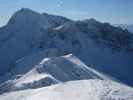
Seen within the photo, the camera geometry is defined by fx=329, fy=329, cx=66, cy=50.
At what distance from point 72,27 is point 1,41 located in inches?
1438

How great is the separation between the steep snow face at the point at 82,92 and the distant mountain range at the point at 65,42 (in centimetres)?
9443

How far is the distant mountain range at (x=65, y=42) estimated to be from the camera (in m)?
136

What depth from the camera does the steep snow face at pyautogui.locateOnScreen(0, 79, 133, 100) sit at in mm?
24705

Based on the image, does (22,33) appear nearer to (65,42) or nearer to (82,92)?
(65,42)

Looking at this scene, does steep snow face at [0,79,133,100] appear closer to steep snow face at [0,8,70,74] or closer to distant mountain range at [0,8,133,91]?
distant mountain range at [0,8,133,91]

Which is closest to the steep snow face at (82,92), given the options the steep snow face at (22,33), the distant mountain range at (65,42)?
the distant mountain range at (65,42)

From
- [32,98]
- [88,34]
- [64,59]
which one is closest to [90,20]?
[88,34]

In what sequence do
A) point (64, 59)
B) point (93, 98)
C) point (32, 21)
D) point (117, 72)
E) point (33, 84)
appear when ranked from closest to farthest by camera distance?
point (93, 98)
point (33, 84)
point (64, 59)
point (117, 72)
point (32, 21)

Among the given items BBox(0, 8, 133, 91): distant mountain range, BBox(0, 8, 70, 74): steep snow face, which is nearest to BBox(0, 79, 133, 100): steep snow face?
BBox(0, 8, 133, 91): distant mountain range

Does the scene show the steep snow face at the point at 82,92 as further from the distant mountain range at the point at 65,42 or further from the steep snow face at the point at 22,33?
the steep snow face at the point at 22,33

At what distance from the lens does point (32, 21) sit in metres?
173

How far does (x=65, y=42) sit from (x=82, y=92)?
4915 inches

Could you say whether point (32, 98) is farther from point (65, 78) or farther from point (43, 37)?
point (43, 37)

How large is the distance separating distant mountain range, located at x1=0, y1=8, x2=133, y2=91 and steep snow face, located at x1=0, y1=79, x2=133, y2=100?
94433 millimetres
